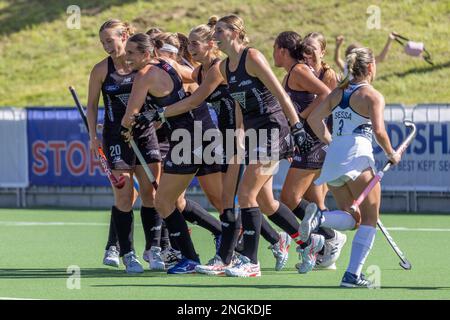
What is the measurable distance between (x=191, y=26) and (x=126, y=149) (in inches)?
646

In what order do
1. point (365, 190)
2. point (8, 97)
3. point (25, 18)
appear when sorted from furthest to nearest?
point (25, 18), point (8, 97), point (365, 190)

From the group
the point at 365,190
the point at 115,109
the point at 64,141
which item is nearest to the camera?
the point at 365,190

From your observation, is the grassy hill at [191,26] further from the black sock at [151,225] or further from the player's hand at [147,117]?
the player's hand at [147,117]

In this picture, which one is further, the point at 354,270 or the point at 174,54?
the point at 174,54

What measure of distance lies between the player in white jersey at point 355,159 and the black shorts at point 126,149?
1.84m

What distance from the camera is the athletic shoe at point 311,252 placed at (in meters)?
9.55

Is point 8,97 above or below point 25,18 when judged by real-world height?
below

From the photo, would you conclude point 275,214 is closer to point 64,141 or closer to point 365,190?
point 365,190

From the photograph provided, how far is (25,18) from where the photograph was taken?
29.7 metres

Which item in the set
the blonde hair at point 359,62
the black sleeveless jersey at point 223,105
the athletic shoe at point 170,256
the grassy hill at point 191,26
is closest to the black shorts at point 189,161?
the black sleeveless jersey at point 223,105

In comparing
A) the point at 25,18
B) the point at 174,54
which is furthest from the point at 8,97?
the point at 174,54

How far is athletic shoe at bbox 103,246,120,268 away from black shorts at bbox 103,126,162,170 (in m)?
0.79

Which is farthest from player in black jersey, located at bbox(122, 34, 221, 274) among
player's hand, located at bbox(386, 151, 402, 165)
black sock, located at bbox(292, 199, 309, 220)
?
player's hand, located at bbox(386, 151, 402, 165)

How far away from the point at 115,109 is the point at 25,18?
2028cm
